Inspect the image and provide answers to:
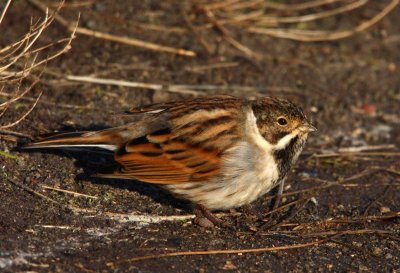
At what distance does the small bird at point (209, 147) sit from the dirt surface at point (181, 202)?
0.28 metres

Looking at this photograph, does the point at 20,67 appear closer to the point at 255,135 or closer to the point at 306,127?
the point at 255,135

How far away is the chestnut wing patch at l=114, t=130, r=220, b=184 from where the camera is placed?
571 centimetres

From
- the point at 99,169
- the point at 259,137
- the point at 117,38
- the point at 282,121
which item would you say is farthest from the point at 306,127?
the point at 117,38

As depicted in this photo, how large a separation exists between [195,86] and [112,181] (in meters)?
2.09

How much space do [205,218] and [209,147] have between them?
546 mm

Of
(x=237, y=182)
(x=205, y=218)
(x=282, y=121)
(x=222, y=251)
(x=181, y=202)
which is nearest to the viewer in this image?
(x=222, y=251)

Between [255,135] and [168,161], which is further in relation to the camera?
[255,135]

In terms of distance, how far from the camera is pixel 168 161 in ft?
18.9

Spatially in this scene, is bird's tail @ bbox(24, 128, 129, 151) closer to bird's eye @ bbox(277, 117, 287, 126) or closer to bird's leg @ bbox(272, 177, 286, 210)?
bird's eye @ bbox(277, 117, 287, 126)

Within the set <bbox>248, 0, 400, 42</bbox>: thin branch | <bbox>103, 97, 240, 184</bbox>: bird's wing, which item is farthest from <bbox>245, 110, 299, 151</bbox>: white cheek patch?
<bbox>248, 0, 400, 42</bbox>: thin branch

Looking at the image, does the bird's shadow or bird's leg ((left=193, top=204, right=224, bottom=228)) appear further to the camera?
the bird's shadow

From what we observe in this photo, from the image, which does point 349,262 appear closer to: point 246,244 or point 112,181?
point 246,244

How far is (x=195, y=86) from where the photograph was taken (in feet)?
26.2

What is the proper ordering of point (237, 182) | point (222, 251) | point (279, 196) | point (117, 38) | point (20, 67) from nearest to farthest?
point (222, 251)
point (237, 182)
point (279, 196)
point (20, 67)
point (117, 38)
